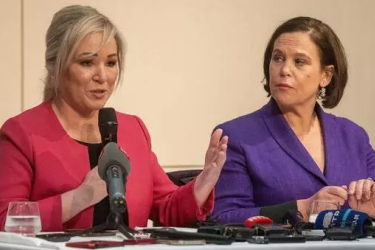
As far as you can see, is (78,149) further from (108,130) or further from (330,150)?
(330,150)

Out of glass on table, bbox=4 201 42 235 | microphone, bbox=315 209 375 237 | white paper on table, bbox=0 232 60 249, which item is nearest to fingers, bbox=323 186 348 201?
microphone, bbox=315 209 375 237

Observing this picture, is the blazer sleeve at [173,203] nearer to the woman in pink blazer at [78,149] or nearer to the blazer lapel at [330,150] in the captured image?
the woman in pink blazer at [78,149]

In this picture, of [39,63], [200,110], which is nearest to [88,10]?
[39,63]

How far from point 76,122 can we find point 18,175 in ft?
1.03

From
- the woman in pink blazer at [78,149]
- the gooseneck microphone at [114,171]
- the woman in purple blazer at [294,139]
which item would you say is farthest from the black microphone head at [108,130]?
the woman in purple blazer at [294,139]

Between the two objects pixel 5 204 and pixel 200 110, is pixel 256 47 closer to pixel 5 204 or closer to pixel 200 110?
pixel 200 110

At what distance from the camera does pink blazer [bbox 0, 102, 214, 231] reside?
8.74 ft

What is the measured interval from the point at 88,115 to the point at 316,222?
95 centimetres

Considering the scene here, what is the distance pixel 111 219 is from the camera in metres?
2.08

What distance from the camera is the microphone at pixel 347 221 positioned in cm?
228

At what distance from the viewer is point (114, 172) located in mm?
2041

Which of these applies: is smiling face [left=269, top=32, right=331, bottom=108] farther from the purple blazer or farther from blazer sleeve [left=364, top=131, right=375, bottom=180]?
blazer sleeve [left=364, top=131, right=375, bottom=180]

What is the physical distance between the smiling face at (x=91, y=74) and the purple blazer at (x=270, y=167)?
0.61 meters

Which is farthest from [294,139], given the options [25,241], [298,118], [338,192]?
[25,241]
